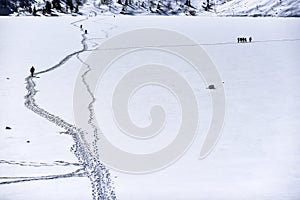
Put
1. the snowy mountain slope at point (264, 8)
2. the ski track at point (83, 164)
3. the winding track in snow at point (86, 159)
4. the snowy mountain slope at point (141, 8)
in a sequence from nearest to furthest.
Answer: the winding track in snow at point (86, 159) < the ski track at point (83, 164) < the snowy mountain slope at point (264, 8) < the snowy mountain slope at point (141, 8)

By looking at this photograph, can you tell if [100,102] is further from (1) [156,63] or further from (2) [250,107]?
(1) [156,63]

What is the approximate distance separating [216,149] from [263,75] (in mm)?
14597

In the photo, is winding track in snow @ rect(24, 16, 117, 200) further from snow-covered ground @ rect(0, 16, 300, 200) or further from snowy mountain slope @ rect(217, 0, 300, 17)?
snowy mountain slope @ rect(217, 0, 300, 17)

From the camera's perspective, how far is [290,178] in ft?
39.3

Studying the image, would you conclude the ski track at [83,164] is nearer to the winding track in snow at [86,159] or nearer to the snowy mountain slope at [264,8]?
the winding track in snow at [86,159]

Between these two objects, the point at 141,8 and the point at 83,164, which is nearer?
the point at 83,164

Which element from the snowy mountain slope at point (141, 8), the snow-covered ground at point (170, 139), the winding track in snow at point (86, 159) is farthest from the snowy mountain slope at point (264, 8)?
the winding track in snow at point (86, 159)

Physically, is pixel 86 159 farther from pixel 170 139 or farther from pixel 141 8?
pixel 141 8

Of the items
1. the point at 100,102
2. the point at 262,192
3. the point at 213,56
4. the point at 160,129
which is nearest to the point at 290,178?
the point at 262,192

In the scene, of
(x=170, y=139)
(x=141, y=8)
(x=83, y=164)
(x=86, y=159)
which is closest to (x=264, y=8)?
(x=141, y=8)

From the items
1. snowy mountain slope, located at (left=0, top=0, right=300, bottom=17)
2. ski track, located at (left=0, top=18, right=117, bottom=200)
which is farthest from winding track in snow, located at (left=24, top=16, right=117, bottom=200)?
snowy mountain slope, located at (left=0, top=0, right=300, bottom=17)

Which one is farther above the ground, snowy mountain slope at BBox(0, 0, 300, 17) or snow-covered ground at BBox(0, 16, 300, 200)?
snow-covered ground at BBox(0, 16, 300, 200)

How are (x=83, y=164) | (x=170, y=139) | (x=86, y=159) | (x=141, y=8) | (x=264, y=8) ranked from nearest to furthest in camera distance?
(x=83, y=164)
(x=86, y=159)
(x=170, y=139)
(x=264, y=8)
(x=141, y=8)

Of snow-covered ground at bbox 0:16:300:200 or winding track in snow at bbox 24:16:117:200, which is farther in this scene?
snow-covered ground at bbox 0:16:300:200
